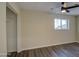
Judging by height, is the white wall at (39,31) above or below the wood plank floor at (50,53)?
above

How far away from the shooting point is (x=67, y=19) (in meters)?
7.35

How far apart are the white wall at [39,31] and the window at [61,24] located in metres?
0.29

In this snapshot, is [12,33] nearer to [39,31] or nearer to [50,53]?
[39,31]

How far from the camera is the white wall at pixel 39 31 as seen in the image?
5508 mm

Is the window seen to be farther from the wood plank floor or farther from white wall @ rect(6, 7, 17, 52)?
white wall @ rect(6, 7, 17, 52)

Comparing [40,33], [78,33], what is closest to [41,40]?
[40,33]

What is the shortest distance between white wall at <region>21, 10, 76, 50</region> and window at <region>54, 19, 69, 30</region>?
11.3 inches

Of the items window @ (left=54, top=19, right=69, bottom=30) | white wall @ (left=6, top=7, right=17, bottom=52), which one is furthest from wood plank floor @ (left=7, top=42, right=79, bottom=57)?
window @ (left=54, top=19, right=69, bottom=30)

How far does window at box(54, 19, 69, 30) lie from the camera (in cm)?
687

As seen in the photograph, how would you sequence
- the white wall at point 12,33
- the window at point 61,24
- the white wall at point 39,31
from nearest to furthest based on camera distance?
1. the white wall at point 12,33
2. the white wall at point 39,31
3. the window at point 61,24

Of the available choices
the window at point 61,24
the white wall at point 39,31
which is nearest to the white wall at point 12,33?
the white wall at point 39,31

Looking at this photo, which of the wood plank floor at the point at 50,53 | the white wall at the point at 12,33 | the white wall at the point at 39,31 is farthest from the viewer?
the white wall at the point at 39,31

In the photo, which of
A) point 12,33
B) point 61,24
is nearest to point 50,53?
point 12,33

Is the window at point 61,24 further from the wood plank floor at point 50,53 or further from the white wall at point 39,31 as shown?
the wood plank floor at point 50,53
